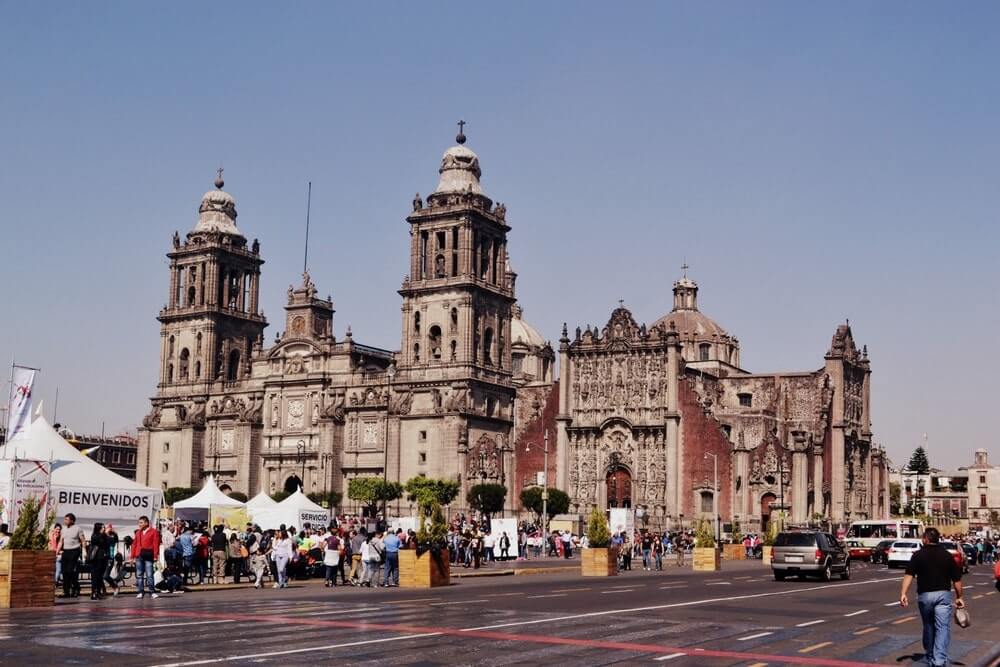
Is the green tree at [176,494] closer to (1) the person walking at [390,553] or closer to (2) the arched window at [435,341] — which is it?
(2) the arched window at [435,341]

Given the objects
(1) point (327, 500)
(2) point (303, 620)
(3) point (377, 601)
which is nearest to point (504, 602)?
(3) point (377, 601)

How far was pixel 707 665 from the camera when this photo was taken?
647 inches

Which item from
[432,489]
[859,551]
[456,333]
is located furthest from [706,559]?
[456,333]

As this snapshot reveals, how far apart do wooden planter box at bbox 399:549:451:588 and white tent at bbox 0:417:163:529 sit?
25.4 feet

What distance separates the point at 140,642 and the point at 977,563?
6054 centimetres

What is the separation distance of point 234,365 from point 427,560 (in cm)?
8573

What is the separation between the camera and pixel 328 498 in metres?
99.8

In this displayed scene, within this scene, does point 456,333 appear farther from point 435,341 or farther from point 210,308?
point 210,308

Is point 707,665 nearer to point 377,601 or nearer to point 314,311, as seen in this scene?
point 377,601

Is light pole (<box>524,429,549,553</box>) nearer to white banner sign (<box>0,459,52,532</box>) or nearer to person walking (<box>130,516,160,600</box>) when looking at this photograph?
white banner sign (<box>0,459,52,532</box>)

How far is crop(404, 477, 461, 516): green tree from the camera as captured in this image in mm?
90294

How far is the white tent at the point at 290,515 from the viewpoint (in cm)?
4612

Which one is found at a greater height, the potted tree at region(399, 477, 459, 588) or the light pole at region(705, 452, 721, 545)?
the light pole at region(705, 452, 721, 545)

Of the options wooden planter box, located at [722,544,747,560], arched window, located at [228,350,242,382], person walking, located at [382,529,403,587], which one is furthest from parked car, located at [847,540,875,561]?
arched window, located at [228,350,242,382]
